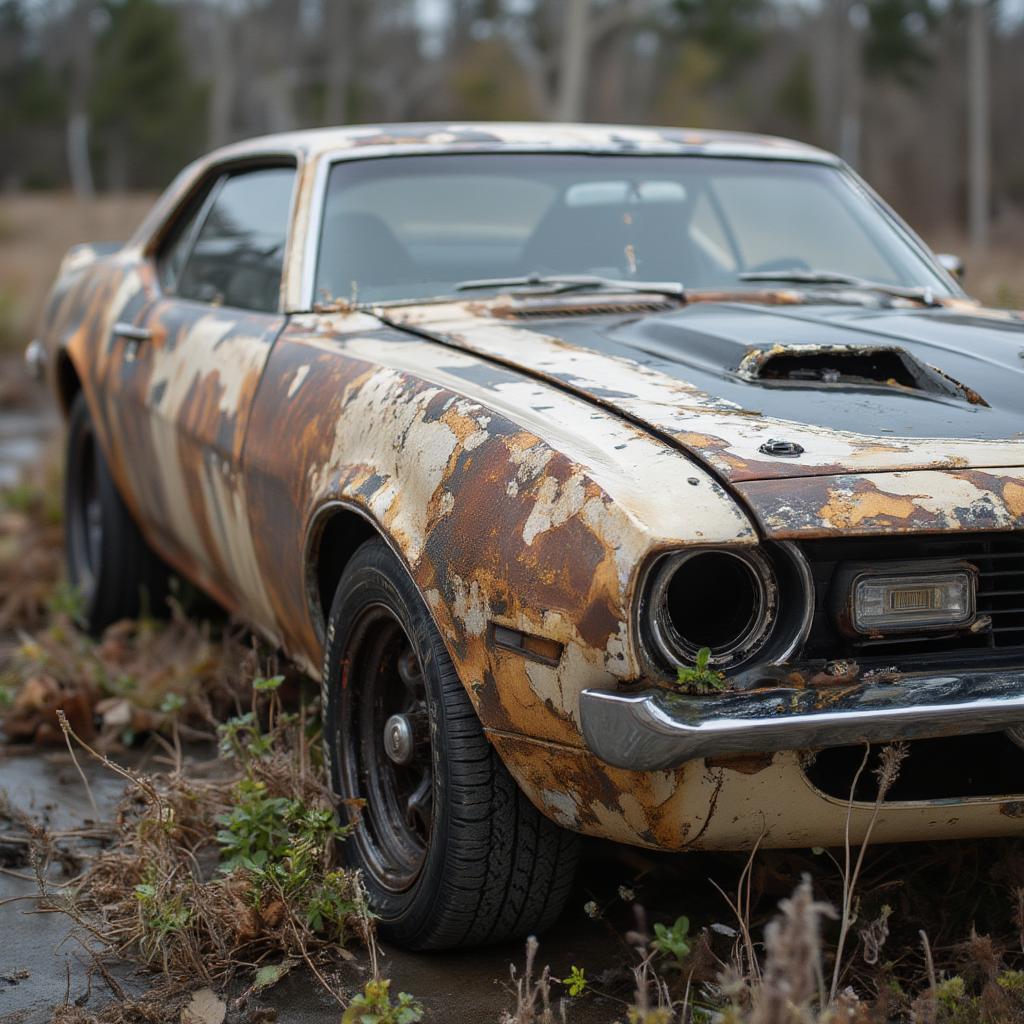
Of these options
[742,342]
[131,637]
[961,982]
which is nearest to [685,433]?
[742,342]

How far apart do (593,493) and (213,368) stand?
177cm

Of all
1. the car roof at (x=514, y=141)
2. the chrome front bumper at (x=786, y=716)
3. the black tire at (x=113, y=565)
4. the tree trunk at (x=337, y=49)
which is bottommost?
the black tire at (x=113, y=565)

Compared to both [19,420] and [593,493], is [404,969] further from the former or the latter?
[19,420]

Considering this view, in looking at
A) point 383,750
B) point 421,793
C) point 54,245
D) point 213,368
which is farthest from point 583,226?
point 54,245

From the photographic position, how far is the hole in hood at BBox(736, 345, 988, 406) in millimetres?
2771

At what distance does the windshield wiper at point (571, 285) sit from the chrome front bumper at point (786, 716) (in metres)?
1.69

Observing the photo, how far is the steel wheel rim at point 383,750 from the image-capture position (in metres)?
2.79

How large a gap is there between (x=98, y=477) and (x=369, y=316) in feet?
6.10

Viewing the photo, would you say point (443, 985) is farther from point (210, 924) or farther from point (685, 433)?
point (685, 433)

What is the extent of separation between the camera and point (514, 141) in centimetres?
400

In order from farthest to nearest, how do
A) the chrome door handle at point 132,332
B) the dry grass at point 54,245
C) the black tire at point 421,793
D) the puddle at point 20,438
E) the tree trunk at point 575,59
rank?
the tree trunk at point 575,59, the dry grass at point 54,245, the puddle at point 20,438, the chrome door handle at point 132,332, the black tire at point 421,793

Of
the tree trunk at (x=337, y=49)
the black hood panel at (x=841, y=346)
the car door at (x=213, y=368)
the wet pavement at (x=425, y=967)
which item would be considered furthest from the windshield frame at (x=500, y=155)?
the tree trunk at (x=337, y=49)

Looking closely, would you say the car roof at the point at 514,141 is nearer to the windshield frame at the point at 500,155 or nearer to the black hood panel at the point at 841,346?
the windshield frame at the point at 500,155

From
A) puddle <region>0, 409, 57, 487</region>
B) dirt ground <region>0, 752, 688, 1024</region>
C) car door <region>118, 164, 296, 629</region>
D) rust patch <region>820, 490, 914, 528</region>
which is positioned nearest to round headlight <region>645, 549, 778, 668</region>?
rust patch <region>820, 490, 914, 528</region>
